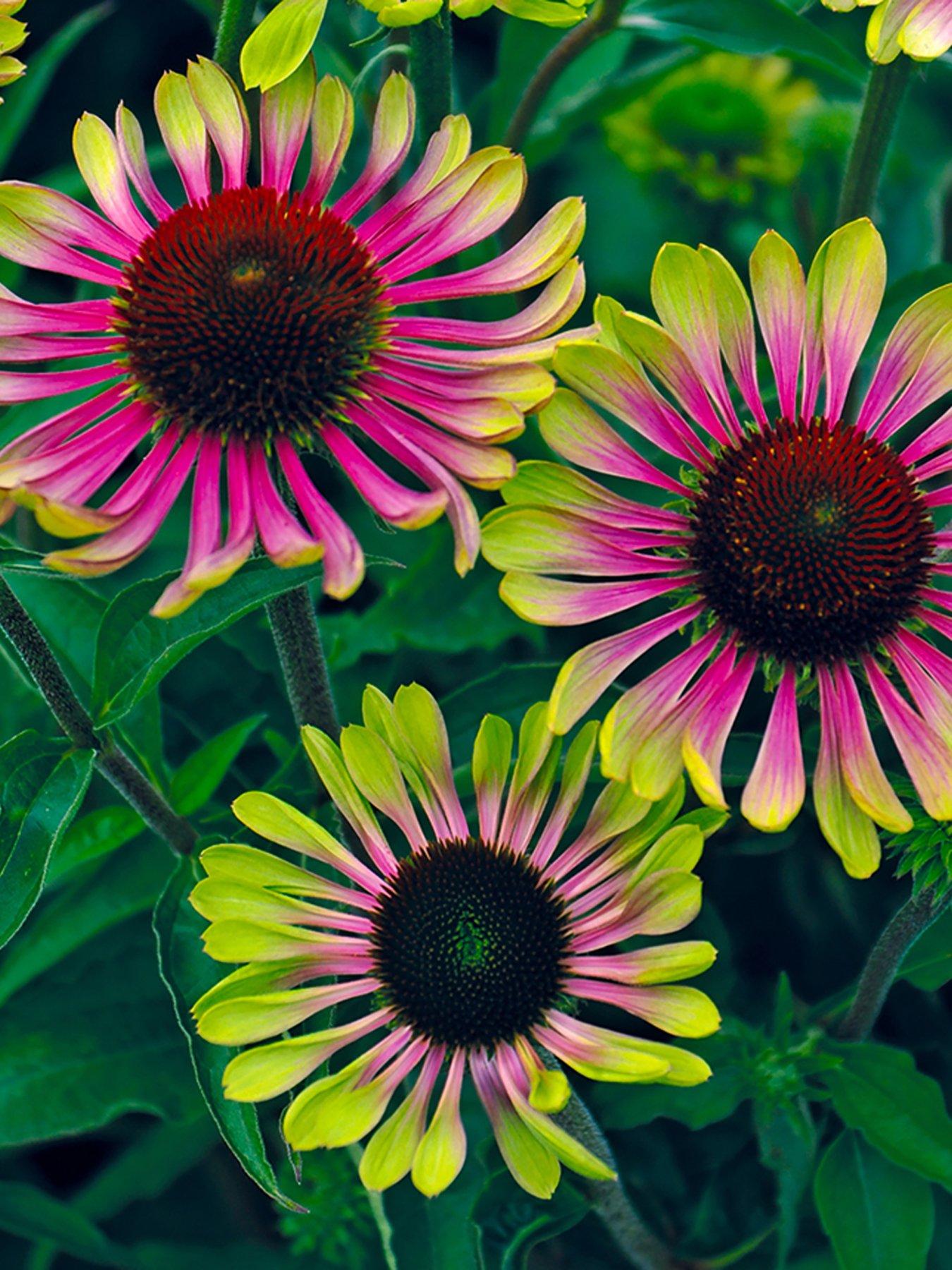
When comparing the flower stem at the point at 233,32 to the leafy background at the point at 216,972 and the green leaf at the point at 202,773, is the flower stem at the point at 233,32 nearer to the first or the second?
the leafy background at the point at 216,972

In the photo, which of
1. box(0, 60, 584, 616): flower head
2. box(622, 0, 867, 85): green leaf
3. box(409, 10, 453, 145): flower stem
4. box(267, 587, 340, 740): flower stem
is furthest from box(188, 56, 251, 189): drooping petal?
box(622, 0, 867, 85): green leaf

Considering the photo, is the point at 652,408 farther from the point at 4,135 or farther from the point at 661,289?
the point at 4,135

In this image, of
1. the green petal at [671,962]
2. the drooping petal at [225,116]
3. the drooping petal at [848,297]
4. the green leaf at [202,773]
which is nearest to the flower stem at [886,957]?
the green petal at [671,962]

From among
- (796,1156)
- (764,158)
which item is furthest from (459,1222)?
(764,158)

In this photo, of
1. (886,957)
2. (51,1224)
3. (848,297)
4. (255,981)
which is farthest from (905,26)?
(51,1224)

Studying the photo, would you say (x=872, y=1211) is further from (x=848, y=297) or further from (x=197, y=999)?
(x=848, y=297)

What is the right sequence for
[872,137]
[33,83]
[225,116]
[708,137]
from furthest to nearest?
[708,137], [33,83], [872,137], [225,116]

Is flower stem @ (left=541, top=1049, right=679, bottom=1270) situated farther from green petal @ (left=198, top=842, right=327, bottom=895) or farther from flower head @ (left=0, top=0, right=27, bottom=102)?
flower head @ (left=0, top=0, right=27, bottom=102)
